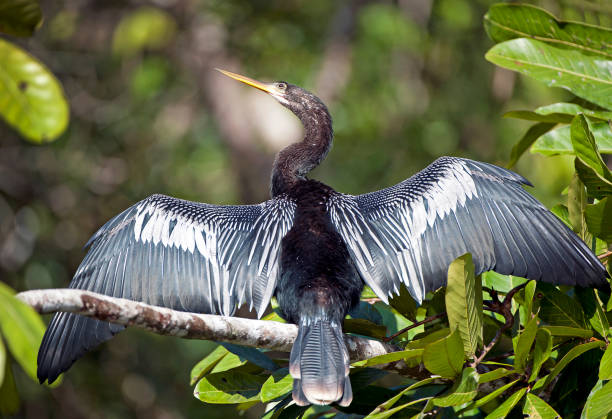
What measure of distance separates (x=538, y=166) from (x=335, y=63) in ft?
11.5

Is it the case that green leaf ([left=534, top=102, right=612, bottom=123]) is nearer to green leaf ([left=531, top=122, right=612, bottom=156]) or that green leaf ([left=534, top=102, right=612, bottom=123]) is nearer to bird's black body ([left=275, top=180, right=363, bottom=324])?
green leaf ([left=531, top=122, right=612, bottom=156])

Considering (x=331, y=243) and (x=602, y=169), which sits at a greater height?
(x=602, y=169)

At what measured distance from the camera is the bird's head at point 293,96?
12.5 ft

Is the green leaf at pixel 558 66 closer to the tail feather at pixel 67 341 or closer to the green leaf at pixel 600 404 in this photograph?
the green leaf at pixel 600 404

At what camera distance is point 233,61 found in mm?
8359

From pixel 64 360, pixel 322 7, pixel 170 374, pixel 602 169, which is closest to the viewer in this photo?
pixel 602 169

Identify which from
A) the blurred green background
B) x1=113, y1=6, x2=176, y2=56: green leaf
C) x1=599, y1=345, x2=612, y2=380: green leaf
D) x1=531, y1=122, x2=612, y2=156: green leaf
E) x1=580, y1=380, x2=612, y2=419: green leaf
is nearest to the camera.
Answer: x1=580, y1=380, x2=612, y2=419: green leaf

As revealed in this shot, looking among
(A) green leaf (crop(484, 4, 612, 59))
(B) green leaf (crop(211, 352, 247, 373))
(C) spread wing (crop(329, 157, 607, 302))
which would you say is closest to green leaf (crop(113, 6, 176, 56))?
(C) spread wing (crop(329, 157, 607, 302))

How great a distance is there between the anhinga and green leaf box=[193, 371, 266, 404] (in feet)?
0.59

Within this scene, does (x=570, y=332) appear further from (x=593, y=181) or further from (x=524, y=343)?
(x=593, y=181)

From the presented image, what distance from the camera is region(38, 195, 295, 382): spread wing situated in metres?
2.43

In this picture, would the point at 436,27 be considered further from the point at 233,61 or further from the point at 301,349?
the point at 301,349

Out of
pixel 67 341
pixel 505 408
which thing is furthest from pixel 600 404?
pixel 67 341

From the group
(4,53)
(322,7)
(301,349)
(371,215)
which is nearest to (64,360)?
(301,349)
